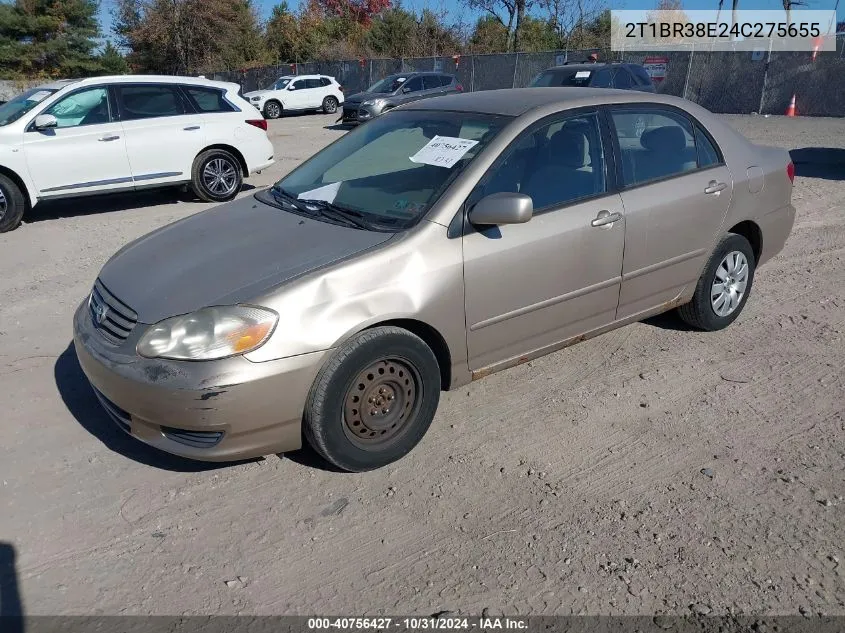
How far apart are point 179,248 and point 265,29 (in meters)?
48.7

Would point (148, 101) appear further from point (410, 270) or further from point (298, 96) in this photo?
point (298, 96)

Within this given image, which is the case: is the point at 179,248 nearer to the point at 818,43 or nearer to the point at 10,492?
the point at 10,492

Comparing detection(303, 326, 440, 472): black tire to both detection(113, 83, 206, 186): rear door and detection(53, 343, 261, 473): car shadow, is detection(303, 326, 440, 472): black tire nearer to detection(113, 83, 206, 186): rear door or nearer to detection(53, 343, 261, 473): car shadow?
detection(53, 343, 261, 473): car shadow

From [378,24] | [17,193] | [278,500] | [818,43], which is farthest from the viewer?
[378,24]

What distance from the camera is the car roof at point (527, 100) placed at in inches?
161

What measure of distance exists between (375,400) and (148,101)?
24.7ft

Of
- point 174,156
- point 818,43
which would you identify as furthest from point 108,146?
point 818,43

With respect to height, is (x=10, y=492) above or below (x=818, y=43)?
below

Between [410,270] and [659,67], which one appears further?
[659,67]

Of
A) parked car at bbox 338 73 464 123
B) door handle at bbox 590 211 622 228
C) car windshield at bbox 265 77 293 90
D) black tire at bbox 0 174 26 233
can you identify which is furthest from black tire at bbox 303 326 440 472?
car windshield at bbox 265 77 293 90

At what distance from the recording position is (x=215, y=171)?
32.3 ft

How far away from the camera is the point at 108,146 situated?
8.86 m

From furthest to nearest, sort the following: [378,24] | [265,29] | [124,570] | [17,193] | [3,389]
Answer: [265,29] < [378,24] < [17,193] < [3,389] < [124,570]

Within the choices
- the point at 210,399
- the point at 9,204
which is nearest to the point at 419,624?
the point at 210,399
